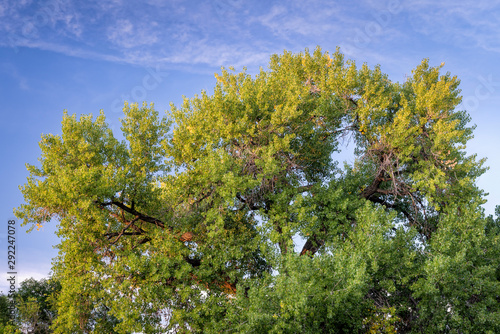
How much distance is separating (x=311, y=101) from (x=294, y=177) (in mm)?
4437

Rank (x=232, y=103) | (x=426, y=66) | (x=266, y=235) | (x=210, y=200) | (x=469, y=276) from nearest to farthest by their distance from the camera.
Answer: (x=469, y=276) < (x=266, y=235) < (x=210, y=200) < (x=232, y=103) < (x=426, y=66)

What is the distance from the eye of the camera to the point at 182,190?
18.8 m

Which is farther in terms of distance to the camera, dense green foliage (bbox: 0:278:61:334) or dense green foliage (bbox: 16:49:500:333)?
dense green foliage (bbox: 0:278:61:334)

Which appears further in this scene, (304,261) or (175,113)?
(175,113)

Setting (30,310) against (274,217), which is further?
(30,310)

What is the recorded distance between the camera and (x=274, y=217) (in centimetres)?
1816

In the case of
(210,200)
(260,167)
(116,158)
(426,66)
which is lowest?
(210,200)

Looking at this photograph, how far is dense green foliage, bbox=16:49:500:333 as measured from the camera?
15.2 meters

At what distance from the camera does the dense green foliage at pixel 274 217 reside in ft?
49.8

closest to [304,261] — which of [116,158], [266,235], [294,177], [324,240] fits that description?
[266,235]

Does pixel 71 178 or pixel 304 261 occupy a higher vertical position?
pixel 71 178

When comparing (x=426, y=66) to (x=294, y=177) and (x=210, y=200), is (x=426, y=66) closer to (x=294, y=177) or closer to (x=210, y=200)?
(x=294, y=177)

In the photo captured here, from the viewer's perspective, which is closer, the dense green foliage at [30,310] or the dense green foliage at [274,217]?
the dense green foliage at [274,217]

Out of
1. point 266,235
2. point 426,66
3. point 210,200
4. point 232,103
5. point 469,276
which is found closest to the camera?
point 469,276
